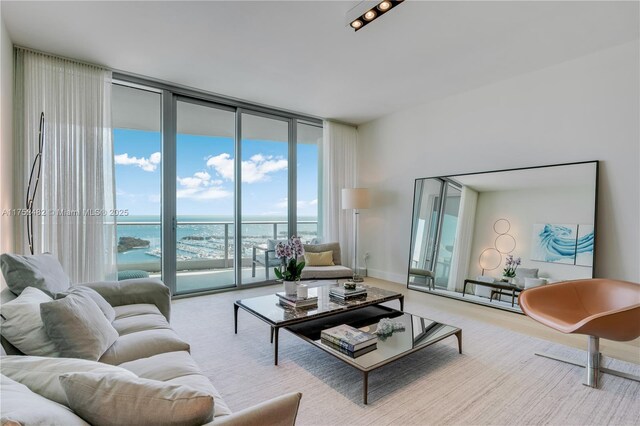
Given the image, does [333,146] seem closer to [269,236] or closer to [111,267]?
[269,236]

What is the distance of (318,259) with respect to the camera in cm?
466

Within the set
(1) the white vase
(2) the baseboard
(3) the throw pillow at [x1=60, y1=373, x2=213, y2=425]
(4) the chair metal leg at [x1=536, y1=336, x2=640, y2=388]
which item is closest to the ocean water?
(2) the baseboard

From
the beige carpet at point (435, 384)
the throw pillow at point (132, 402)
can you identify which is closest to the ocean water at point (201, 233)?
the beige carpet at point (435, 384)

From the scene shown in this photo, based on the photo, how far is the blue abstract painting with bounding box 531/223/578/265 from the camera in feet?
10.6

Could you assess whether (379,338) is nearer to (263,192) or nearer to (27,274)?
(27,274)

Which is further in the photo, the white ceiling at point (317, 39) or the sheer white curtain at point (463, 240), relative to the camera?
the sheer white curtain at point (463, 240)

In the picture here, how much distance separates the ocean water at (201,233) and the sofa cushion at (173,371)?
277 centimetres

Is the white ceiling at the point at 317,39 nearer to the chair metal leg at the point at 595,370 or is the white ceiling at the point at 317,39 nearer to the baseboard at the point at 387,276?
the chair metal leg at the point at 595,370

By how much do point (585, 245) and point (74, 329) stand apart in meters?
4.21

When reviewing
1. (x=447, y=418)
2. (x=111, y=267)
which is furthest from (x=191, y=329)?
(x=447, y=418)

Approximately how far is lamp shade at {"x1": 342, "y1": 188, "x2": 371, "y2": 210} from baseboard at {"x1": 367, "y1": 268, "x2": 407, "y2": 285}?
1.20 metres

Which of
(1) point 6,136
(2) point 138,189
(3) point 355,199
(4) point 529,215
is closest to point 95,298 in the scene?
(1) point 6,136

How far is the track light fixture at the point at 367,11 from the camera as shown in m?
2.32

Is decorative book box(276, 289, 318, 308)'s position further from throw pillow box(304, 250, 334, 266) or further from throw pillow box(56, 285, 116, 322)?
throw pillow box(304, 250, 334, 266)
